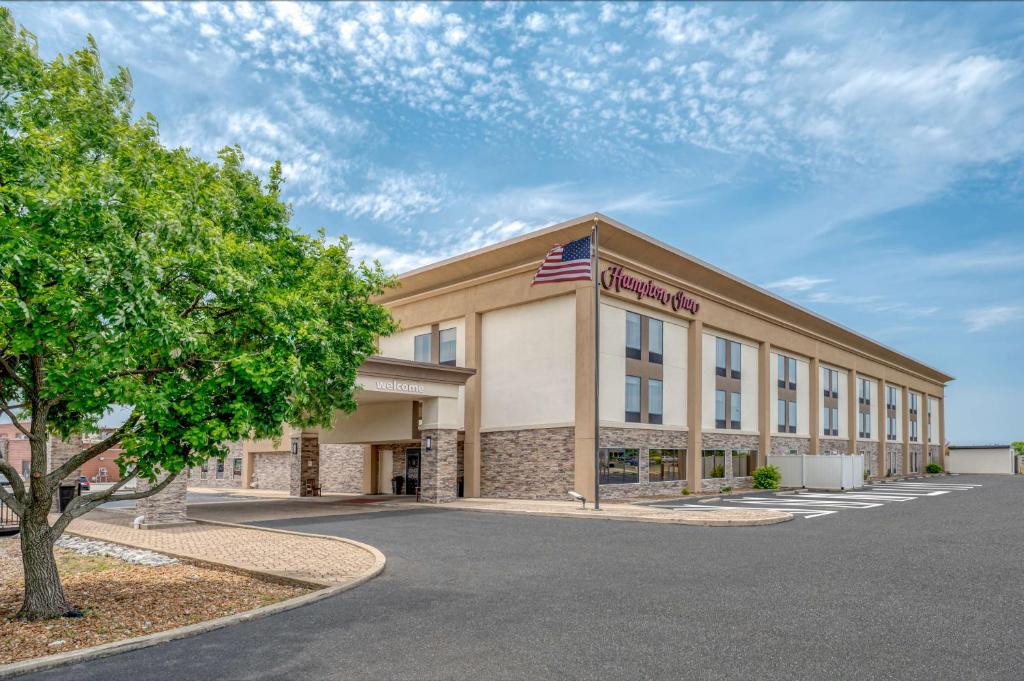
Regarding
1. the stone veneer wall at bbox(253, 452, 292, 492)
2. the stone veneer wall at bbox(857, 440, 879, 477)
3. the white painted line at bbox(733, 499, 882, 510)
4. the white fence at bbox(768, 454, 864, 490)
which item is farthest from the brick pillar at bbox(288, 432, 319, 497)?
the stone veneer wall at bbox(857, 440, 879, 477)

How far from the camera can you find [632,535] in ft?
61.1

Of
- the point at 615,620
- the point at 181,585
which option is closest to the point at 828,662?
the point at 615,620

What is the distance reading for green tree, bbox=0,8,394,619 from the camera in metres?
7.74

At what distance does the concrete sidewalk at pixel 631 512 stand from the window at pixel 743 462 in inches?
598

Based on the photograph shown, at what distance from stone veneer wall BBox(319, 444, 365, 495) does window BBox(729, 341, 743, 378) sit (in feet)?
69.8

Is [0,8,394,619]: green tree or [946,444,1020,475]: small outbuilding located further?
[946,444,1020,475]: small outbuilding

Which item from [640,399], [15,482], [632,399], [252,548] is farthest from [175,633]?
[640,399]

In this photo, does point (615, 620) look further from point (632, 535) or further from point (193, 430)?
point (632, 535)

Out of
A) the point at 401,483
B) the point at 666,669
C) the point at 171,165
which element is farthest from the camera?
the point at 401,483

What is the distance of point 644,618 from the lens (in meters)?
9.54

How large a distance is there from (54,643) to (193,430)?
2914mm

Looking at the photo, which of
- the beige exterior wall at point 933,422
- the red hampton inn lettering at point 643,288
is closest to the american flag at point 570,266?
the red hampton inn lettering at point 643,288

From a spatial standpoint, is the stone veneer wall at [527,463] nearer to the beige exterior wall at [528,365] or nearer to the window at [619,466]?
the beige exterior wall at [528,365]

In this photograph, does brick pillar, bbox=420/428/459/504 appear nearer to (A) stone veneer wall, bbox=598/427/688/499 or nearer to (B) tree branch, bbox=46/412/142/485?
(A) stone veneer wall, bbox=598/427/688/499
